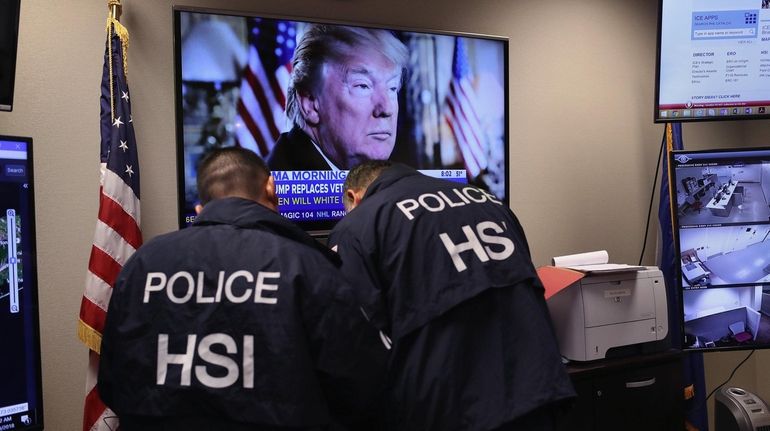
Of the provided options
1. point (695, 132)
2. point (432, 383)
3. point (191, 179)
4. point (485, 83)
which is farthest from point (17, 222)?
point (695, 132)

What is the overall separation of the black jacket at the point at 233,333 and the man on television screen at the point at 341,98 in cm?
116

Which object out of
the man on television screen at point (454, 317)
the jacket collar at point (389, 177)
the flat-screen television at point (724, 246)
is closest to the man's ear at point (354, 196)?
the jacket collar at point (389, 177)

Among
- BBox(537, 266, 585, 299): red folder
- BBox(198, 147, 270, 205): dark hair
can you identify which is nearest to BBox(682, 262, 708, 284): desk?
BBox(537, 266, 585, 299): red folder

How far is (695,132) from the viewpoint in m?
3.66

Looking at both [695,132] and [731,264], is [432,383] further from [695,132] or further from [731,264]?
[695,132]

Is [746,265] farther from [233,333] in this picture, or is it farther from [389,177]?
[233,333]

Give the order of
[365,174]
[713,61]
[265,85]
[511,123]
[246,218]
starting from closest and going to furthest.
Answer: [246,218] → [365,174] → [265,85] → [713,61] → [511,123]

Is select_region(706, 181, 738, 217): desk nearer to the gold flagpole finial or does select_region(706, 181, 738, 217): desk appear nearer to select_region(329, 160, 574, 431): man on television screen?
select_region(329, 160, 574, 431): man on television screen

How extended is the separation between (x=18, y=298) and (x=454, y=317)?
1.08 metres

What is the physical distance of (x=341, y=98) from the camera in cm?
269

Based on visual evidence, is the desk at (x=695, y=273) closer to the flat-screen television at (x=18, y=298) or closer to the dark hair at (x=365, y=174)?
the dark hair at (x=365, y=174)

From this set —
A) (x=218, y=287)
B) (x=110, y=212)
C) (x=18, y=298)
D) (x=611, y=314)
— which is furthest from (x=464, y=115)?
(x=18, y=298)

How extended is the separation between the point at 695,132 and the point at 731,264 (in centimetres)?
129

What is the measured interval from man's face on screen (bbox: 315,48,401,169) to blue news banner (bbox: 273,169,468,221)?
0.09 meters
